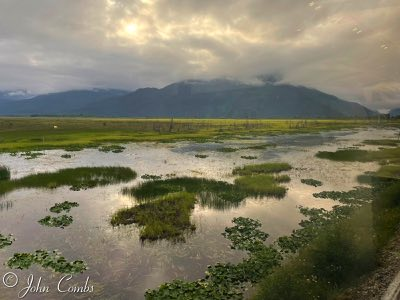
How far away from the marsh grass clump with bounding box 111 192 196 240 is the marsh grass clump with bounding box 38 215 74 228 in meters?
3.80

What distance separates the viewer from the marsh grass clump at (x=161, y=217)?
1027 inches

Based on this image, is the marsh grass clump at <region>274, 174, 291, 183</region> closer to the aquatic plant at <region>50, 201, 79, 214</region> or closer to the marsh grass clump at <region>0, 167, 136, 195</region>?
the marsh grass clump at <region>0, 167, 136, 195</region>

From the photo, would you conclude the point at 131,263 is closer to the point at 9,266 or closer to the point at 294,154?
the point at 9,266

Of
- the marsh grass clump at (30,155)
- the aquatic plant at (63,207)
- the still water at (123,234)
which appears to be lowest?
the still water at (123,234)

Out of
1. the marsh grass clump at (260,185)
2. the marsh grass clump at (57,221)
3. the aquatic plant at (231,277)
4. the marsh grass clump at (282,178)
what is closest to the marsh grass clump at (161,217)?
the marsh grass clump at (57,221)

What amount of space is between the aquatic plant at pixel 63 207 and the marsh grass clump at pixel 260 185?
63.5 feet

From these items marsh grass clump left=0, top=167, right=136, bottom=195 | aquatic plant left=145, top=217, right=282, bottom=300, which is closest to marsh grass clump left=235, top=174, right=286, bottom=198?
aquatic plant left=145, top=217, right=282, bottom=300

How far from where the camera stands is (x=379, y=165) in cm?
5881

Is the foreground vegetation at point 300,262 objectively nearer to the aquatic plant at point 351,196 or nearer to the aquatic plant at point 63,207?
the aquatic plant at point 351,196

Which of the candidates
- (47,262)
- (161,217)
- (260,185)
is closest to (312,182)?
(260,185)

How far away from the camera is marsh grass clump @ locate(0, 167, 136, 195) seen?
4266 cm

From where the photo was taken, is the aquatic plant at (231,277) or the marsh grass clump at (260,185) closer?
the aquatic plant at (231,277)

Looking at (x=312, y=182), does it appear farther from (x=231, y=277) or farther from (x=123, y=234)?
(x=231, y=277)

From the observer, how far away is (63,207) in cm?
3300
